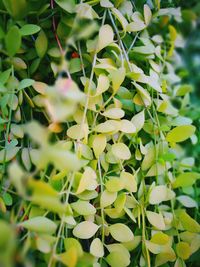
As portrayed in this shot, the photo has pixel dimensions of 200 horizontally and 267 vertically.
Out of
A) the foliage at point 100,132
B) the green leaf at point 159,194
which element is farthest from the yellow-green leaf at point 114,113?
the green leaf at point 159,194

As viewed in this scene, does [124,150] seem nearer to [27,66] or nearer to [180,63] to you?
[27,66]

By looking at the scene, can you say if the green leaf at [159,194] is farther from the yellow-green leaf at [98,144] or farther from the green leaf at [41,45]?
the green leaf at [41,45]

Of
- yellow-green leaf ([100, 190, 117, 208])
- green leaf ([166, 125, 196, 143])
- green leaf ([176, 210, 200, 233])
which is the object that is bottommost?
green leaf ([176, 210, 200, 233])

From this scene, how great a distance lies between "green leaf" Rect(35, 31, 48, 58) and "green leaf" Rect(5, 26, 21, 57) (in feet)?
0.17

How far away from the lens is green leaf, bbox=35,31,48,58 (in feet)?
1.43

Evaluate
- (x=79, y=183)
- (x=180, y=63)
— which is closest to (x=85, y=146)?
(x=79, y=183)

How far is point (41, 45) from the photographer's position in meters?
0.44

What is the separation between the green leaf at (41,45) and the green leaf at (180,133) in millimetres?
211

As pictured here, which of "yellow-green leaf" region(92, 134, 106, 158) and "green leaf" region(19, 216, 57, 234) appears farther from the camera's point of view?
"yellow-green leaf" region(92, 134, 106, 158)

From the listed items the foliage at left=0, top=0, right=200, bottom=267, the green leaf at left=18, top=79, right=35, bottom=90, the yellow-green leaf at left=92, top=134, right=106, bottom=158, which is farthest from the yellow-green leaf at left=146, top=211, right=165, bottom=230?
the green leaf at left=18, top=79, right=35, bottom=90

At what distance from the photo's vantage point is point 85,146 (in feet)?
1.36

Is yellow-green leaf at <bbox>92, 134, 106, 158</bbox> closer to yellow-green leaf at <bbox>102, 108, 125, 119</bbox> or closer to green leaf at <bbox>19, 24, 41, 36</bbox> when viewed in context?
yellow-green leaf at <bbox>102, 108, 125, 119</bbox>

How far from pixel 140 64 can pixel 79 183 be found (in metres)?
Answer: 0.23

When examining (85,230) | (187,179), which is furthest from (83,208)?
(187,179)
